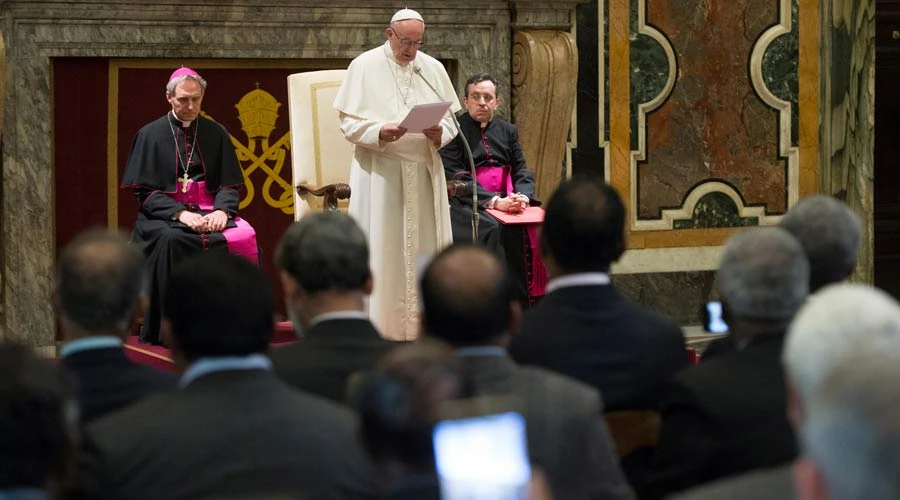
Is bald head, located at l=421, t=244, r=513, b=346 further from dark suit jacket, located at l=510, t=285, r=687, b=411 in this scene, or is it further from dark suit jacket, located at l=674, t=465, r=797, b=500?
dark suit jacket, located at l=674, t=465, r=797, b=500

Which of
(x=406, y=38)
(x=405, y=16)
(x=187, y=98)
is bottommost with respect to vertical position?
(x=187, y=98)

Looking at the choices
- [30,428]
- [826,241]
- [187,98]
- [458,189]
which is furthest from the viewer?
[458,189]

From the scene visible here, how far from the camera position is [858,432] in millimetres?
1389

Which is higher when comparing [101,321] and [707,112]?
[707,112]

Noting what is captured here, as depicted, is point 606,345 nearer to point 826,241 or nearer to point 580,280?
point 580,280

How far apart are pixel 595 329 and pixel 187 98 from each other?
14.3 ft

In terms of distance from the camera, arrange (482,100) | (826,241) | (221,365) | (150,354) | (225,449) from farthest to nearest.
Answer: (482,100) → (150,354) → (826,241) → (221,365) → (225,449)

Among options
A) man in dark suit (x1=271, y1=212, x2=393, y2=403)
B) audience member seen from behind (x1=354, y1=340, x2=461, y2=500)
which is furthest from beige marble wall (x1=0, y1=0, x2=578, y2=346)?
audience member seen from behind (x1=354, y1=340, x2=461, y2=500)

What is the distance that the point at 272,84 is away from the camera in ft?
27.5

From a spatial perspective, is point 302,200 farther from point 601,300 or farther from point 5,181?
point 601,300

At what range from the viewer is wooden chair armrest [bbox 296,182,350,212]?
23.0 feet

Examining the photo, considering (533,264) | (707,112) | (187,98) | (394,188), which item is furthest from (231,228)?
(707,112)

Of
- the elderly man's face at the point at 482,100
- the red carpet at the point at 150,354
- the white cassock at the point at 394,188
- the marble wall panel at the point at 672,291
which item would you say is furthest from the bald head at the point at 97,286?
the marble wall panel at the point at 672,291

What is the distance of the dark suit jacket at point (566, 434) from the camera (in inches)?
103
